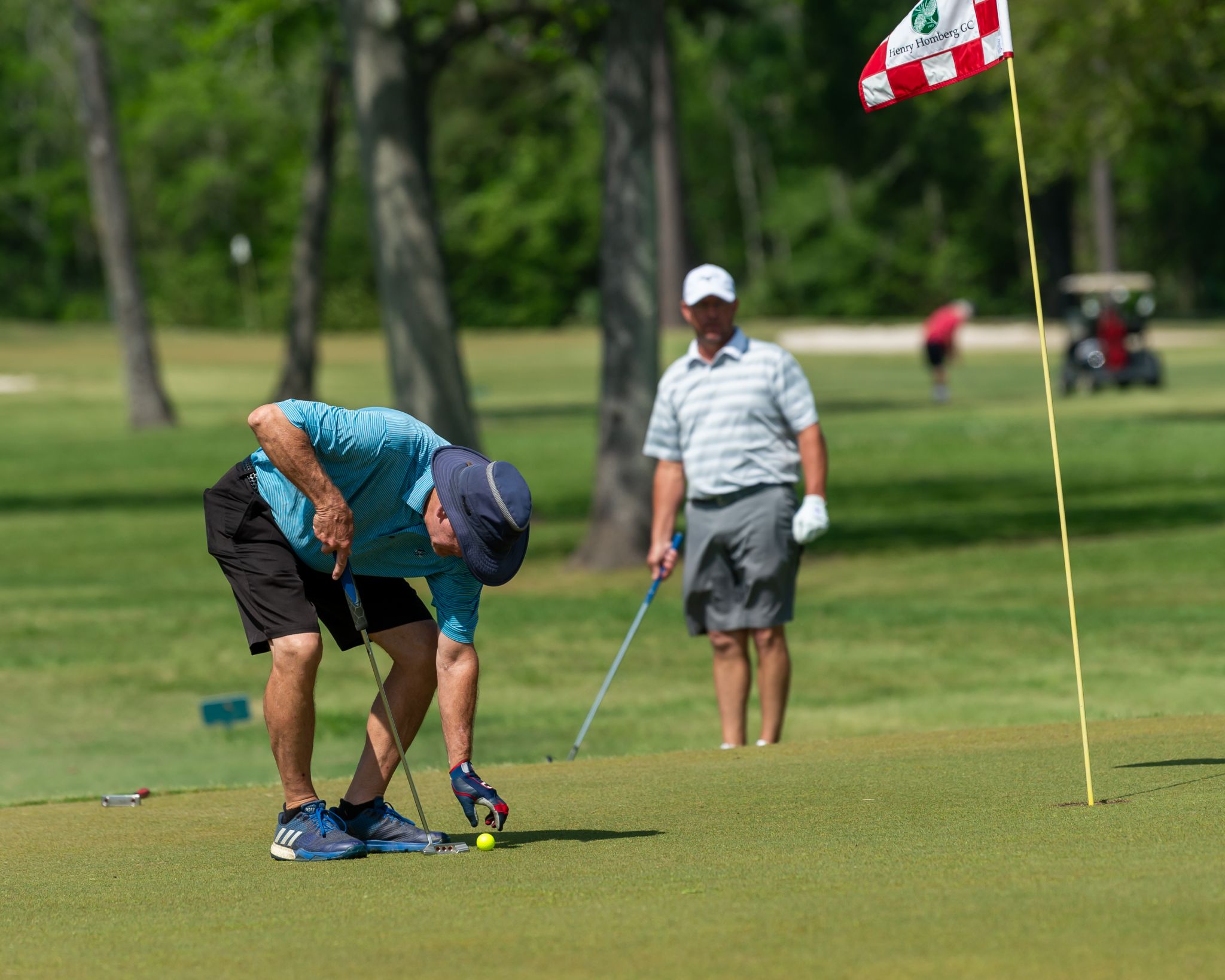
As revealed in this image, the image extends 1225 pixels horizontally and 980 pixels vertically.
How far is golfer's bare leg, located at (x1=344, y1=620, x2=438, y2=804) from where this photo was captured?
6199 mm

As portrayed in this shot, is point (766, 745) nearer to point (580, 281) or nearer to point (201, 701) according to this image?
point (201, 701)

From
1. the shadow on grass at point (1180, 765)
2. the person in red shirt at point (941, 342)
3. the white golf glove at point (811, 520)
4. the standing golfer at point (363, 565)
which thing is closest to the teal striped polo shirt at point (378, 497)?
the standing golfer at point (363, 565)

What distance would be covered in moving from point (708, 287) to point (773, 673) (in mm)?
1792

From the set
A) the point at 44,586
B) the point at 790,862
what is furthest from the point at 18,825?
the point at 44,586

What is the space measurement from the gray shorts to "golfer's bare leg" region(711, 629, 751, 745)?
2.8 inches

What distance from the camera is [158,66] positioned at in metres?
81.2

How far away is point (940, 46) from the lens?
7.21 meters

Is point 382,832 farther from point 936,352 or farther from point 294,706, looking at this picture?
point 936,352

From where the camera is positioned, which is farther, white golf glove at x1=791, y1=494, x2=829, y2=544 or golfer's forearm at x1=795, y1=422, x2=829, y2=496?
golfer's forearm at x1=795, y1=422, x2=829, y2=496

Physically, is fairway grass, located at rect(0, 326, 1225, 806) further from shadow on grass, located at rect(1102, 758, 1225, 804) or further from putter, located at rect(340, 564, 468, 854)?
putter, located at rect(340, 564, 468, 854)

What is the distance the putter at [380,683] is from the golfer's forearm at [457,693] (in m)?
0.18

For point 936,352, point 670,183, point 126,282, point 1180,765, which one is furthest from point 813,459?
point 670,183

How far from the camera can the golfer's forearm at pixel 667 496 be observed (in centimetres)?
931

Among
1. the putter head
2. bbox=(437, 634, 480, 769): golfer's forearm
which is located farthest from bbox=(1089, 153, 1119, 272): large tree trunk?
the putter head
